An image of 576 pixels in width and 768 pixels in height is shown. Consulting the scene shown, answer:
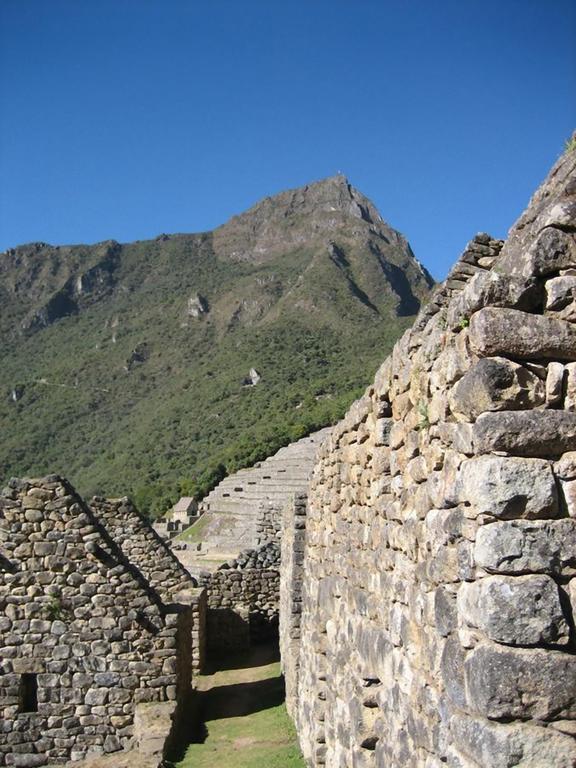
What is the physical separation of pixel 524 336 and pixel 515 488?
527 mm

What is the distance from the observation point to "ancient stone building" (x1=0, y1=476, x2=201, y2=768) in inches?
282

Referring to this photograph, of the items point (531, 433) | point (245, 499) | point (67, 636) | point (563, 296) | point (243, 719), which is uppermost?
point (245, 499)

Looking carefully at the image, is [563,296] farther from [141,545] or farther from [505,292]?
[141,545]

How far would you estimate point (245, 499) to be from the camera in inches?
1261

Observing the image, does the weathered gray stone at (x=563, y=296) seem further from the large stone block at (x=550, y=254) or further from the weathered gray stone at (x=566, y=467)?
the weathered gray stone at (x=566, y=467)

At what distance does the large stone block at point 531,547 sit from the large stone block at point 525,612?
0.13 ft

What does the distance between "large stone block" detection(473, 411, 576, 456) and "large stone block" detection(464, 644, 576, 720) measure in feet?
2.06

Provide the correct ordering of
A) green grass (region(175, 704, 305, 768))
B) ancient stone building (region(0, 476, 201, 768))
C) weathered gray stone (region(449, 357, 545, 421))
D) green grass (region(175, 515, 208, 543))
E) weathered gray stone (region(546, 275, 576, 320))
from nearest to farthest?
weathered gray stone (region(449, 357, 545, 421))
weathered gray stone (region(546, 275, 576, 320))
green grass (region(175, 704, 305, 768))
ancient stone building (region(0, 476, 201, 768))
green grass (region(175, 515, 208, 543))

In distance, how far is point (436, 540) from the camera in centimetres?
270

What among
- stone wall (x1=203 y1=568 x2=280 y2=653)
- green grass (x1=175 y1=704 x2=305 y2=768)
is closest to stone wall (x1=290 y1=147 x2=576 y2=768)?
green grass (x1=175 y1=704 x2=305 y2=768)

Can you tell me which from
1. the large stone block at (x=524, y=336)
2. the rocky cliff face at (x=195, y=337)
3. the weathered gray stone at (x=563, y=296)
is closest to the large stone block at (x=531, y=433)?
the large stone block at (x=524, y=336)

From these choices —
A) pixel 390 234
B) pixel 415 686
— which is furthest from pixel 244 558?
pixel 390 234

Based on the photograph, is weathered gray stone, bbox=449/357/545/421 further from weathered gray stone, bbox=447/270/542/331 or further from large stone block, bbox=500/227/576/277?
large stone block, bbox=500/227/576/277

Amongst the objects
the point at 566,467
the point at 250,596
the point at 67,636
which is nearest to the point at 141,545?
the point at 67,636
